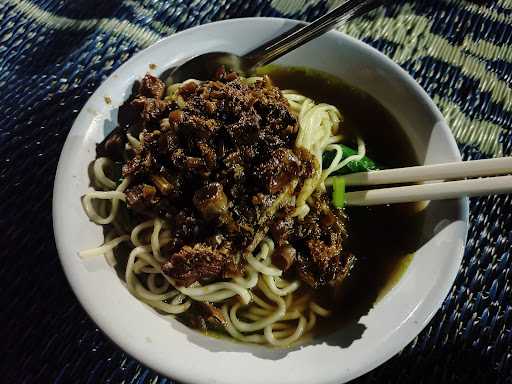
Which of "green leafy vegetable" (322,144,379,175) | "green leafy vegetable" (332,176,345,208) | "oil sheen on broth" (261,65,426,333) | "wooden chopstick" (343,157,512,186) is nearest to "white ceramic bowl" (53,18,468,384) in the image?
"oil sheen on broth" (261,65,426,333)

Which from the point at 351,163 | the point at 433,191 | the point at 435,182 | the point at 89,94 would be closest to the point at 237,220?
the point at 351,163

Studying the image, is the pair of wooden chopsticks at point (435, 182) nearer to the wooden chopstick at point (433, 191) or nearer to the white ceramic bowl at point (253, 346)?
the wooden chopstick at point (433, 191)

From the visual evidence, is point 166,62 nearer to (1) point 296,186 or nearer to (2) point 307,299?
(1) point 296,186

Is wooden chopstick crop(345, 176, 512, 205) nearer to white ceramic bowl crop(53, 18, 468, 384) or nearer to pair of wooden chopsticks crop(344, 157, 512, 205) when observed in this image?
pair of wooden chopsticks crop(344, 157, 512, 205)

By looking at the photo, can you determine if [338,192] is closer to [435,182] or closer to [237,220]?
[435,182]

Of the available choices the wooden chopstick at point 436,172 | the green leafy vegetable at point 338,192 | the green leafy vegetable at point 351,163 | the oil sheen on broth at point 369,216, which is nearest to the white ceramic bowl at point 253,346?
the oil sheen on broth at point 369,216

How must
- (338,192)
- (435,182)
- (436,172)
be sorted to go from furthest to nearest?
(338,192)
(435,182)
(436,172)
